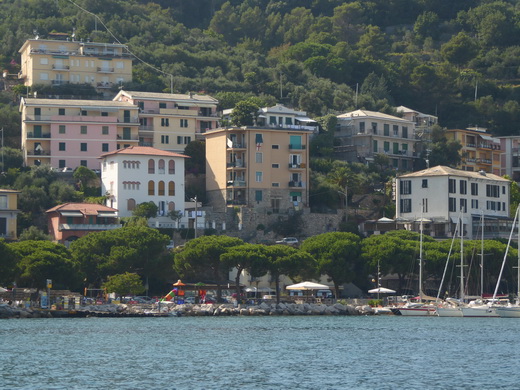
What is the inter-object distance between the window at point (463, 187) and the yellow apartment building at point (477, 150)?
682 inches

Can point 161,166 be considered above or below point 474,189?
above

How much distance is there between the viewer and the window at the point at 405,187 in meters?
113

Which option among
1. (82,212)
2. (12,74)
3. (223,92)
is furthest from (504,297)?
(12,74)

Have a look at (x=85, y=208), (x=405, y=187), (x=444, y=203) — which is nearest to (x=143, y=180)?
(x=85, y=208)

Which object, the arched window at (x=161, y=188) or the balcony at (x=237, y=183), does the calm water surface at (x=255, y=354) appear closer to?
the arched window at (x=161, y=188)

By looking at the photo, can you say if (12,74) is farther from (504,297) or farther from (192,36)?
(504,297)

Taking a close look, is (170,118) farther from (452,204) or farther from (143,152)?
(452,204)

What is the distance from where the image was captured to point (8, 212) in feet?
327

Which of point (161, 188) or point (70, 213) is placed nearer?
point (70, 213)

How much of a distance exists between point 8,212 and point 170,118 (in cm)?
2414

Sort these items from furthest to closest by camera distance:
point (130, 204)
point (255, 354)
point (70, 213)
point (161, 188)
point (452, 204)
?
point (452, 204), point (161, 188), point (130, 204), point (70, 213), point (255, 354)

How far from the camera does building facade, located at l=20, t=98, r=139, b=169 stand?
11262 cm

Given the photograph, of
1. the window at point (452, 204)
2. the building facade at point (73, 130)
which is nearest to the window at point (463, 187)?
the window at point (452, 204)

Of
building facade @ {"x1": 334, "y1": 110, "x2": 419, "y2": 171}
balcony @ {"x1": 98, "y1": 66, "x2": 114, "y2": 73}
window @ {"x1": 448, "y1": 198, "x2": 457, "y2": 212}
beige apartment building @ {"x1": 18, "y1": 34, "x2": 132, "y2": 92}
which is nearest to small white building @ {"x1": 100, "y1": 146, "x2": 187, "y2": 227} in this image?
beige apartment building @ {"x1": 18, "y1": 34, "x2": 132, "y2": 92}
